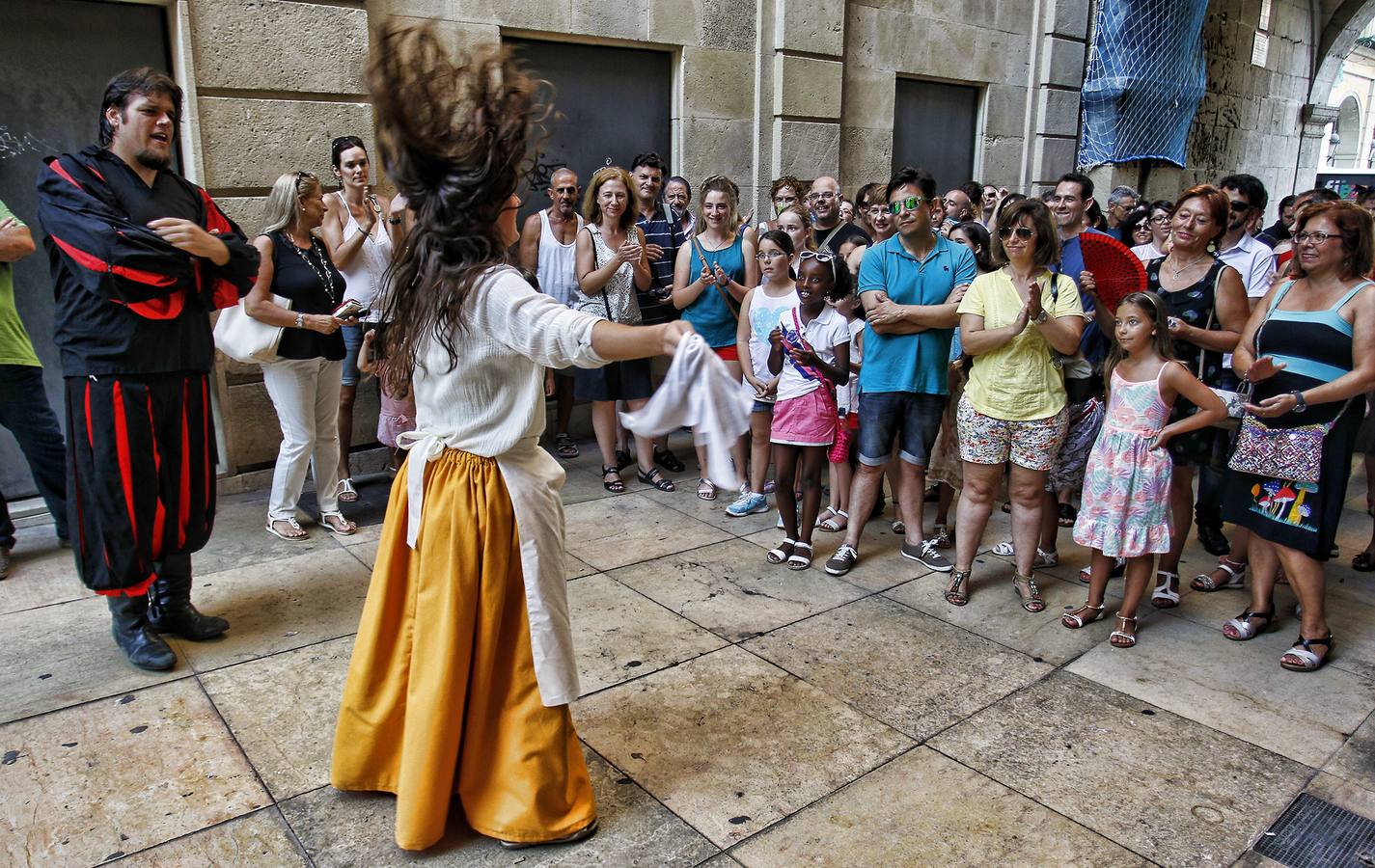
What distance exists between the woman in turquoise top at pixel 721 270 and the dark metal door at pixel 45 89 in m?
3.32

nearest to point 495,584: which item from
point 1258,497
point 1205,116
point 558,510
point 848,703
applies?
point 558,510

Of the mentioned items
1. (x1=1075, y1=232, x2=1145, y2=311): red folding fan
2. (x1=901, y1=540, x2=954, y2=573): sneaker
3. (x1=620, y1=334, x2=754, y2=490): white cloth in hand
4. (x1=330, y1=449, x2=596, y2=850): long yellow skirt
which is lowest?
(x1=901, y1=540, x2=954, y2=573): sneaker

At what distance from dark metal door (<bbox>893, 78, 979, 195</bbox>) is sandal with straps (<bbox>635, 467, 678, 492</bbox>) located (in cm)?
476

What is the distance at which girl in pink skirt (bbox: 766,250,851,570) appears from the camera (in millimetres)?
4852

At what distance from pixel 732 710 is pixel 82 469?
103 inches

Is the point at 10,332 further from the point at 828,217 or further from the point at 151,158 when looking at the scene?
the point at 828,217

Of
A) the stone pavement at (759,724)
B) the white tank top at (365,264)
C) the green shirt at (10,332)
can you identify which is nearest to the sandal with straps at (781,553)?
the stone pavement at (759,724)

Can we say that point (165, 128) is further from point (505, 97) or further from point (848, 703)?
point (848, 703)

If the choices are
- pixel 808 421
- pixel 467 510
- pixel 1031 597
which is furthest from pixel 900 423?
pixel 467 510

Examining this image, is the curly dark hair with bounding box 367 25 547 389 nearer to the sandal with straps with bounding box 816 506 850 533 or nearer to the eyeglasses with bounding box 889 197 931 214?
the eyeglasses with bounding box 889 197 931 214

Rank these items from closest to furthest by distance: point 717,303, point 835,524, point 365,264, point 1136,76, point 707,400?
point 707,400 → point 835,524 → point 365,264 → point 717,303 → point 1136,76

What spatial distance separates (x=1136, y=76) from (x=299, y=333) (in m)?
9.52

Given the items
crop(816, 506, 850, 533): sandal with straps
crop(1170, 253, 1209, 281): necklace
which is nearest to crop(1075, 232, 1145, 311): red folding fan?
crop(1170, 253, 1209, 281): necklace

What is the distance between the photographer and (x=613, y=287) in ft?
20.6
